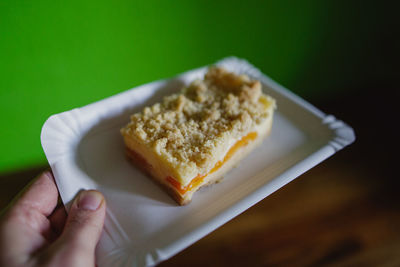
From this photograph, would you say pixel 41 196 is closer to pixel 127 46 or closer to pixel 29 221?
pixel 29 221

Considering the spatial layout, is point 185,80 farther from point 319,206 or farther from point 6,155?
point 319,206

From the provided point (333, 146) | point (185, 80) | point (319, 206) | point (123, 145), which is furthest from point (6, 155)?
point (319, 206)

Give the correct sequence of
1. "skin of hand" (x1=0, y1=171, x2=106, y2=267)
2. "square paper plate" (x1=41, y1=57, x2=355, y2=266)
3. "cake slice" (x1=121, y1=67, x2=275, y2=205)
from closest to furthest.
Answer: "skin of hand" (x1=0, y1=171, x2=106, y2=267)
"square paper plate" (x1=41, y1=57, x2=355, y2=266)
"cake slice" (x1=121, y1=67, x2=275, y2=205)

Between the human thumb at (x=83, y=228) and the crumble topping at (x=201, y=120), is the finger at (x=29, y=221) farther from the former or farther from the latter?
the crumble topping at (x=201, y=120)

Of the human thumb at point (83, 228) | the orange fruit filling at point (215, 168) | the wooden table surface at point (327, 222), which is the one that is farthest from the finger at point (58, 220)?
the wooden table surface at point (327, 222)

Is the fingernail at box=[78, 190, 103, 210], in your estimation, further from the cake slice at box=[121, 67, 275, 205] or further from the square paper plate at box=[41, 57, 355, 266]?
the cake slice at box=[121, 67, 275, 205]

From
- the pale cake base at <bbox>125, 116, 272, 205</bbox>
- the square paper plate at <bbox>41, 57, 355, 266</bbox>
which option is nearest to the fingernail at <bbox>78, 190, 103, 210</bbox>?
the square paper plate at <bbox>41, 57, 355, 266</bbox>

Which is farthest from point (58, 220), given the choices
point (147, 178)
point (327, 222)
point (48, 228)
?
point (327, 222)
